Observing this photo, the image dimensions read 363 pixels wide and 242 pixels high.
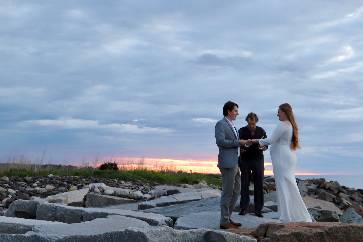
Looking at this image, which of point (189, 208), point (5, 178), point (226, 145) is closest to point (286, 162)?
point (226, 145)

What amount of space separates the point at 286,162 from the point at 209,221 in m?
1.71

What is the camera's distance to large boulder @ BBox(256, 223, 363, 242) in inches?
348

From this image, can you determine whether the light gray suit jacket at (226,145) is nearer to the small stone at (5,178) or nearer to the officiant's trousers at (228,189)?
the officiant's trousers at (228,189)

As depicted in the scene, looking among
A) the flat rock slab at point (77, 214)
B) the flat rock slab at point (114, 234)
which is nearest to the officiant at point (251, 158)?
the flat rock slab at point (77, 214)

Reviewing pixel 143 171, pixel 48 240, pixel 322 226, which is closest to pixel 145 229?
pixel 48 240

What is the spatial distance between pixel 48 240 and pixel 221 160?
3927mm

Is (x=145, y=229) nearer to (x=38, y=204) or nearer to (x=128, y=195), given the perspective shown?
(x=38, y=204)

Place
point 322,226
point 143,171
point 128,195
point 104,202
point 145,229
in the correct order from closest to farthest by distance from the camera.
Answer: point 145,229 → point 322,226 → point 104,202 → point 128,195 → point 143,171

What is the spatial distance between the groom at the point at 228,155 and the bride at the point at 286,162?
34.5 inches

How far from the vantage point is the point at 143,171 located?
99.0ft

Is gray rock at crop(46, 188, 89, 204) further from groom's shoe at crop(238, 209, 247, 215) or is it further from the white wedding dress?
the white wedding dress

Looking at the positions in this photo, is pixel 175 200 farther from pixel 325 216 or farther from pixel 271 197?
pixel 325 216

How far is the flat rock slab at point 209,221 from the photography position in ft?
37.2

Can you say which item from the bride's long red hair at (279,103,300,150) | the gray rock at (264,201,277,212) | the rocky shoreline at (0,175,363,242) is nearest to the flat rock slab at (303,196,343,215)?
the rocky shoreline at (0,175,363,242)
